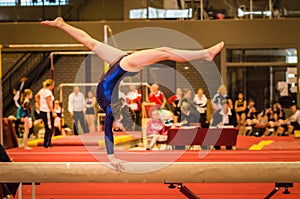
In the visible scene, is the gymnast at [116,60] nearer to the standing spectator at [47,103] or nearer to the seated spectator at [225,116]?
the standing spectator at [47,103]

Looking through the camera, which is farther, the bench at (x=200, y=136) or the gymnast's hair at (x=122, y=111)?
the bench at (x=200, y=136)

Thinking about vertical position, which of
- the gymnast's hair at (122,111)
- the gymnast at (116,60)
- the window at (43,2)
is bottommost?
the gymnast's hair at (122,111)

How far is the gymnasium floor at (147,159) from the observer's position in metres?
6.42

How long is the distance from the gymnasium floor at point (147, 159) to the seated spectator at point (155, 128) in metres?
0.59

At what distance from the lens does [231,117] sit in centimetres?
1248

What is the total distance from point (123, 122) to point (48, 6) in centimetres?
1065

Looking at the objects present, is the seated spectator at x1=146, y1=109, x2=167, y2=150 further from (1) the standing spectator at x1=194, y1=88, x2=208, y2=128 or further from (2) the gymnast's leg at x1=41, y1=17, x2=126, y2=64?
(2) the gymnast's leg at x1=41, y1=17, x2=126, y2=64

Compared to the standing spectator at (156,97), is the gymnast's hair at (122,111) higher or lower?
higher

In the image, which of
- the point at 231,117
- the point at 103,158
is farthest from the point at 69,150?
the point at 231,117

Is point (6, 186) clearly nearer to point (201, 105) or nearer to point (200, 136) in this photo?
point (200, 136)

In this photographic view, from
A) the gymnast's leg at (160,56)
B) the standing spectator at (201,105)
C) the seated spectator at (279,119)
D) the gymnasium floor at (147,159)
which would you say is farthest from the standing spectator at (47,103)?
the seated spectator at (279,119)

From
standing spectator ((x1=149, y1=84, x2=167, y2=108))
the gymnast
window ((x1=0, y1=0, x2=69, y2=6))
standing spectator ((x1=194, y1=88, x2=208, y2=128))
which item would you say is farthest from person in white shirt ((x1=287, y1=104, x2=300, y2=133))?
the gymnast

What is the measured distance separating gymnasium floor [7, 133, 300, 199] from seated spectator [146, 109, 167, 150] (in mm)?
590

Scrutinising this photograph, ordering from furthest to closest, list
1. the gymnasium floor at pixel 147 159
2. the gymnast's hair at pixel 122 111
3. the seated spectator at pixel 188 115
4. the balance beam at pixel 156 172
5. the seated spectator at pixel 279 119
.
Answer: the seated spectator at pixel 279 119
the seated spectator at pixel 188 115
the gymnasium floor at pixel 147 159
the gymnast's hair at pixel 122 111
the balance beam at pixel 156 172
